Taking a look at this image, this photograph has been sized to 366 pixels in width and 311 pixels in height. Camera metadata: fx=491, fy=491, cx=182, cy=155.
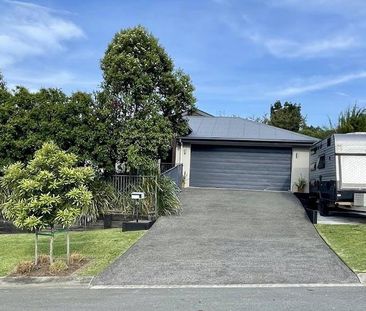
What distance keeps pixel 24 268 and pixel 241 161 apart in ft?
51.8

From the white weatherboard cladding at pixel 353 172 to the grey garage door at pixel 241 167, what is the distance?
27.6 feet

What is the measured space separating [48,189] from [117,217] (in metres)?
6.47

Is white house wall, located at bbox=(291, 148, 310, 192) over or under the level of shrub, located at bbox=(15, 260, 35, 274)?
over

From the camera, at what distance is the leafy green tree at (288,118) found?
5341 cm

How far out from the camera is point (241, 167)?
2431cm

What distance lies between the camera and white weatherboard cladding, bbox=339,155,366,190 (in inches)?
608

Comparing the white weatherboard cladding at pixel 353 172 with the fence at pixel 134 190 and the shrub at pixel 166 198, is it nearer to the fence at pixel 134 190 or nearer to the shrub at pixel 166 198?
the shrub at pixel 166 198

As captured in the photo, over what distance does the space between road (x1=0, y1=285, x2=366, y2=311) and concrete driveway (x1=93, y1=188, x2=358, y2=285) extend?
0.70 metres

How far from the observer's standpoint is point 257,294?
7.75 metres

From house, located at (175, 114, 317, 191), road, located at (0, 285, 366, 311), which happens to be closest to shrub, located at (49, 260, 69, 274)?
road, located at (0, 285, 366, 311)

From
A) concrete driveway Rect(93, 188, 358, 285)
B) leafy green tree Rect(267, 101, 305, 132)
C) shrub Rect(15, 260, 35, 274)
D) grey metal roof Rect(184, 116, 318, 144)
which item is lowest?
shrub Rect(15, 260, 35, 274)

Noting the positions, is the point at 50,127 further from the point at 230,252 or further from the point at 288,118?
the point at 288,118

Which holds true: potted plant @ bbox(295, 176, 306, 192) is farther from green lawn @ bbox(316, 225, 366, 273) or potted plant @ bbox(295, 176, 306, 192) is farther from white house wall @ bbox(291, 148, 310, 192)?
green lawn @ bbox(316, 225, 366, 273)

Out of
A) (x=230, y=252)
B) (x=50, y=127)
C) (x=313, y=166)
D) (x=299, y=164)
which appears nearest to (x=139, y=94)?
(x=50, y=127)
